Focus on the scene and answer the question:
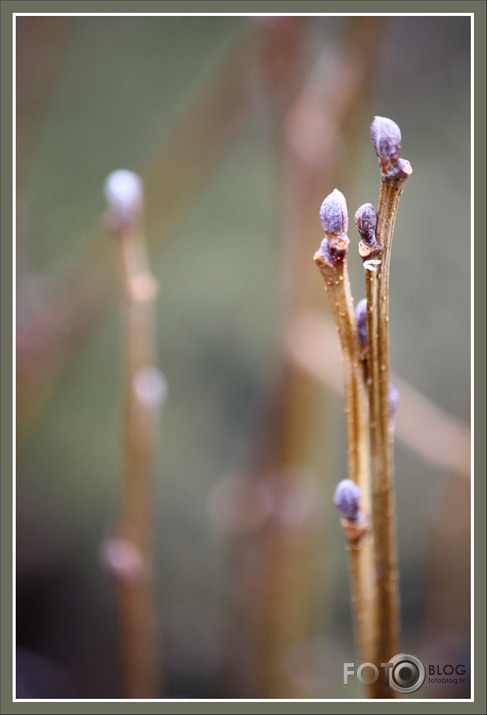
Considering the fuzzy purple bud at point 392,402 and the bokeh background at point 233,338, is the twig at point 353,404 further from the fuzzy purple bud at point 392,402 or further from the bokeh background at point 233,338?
the bokeh background at point 233,338

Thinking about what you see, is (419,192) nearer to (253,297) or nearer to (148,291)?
(253,297)

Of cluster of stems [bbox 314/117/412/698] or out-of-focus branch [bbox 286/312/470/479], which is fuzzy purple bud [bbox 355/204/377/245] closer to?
cluster of stems [bbox 314/117/412/698]

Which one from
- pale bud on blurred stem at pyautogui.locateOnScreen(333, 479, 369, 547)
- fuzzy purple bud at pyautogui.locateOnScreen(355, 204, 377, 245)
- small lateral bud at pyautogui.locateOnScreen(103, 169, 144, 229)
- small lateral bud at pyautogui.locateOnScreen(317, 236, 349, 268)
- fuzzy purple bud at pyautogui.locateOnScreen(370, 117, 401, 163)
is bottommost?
pale bud on blurred stem at pyautogui.locateOnScreen(333, 479, 369, 547)

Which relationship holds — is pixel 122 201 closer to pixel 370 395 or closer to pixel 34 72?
pixel 370 395

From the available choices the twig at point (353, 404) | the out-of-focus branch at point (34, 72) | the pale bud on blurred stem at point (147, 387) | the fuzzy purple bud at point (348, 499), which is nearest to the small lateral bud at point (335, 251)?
the twig at point (353, 404)

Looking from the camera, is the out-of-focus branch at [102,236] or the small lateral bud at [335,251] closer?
the small lateral bud at [335,251]

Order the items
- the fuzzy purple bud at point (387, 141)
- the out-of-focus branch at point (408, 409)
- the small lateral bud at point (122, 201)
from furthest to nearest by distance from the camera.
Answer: the out-of-focus branch at point (408, 409) < the small lateral bud at point (122, 201) < the fuzzy purple bud at point (387, 141)

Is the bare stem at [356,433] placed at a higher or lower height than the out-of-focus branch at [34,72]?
lower

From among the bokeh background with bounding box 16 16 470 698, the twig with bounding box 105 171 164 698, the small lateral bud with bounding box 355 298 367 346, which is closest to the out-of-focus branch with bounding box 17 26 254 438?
the bokeh background with bounding box 16 16 470 698
